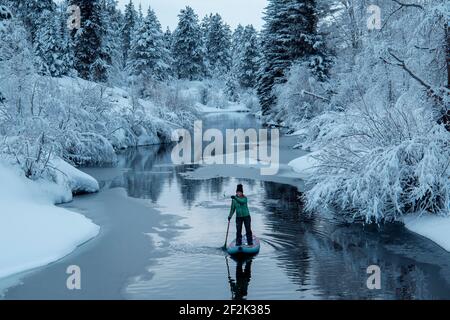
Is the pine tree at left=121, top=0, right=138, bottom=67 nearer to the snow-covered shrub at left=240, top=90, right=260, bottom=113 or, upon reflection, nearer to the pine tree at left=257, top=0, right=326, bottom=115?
the snow-covered shrub at left=240, top=90, right=260, bottom=113

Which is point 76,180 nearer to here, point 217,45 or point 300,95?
point 300,95

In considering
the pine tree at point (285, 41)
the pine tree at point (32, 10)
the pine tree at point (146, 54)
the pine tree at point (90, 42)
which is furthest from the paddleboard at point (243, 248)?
the pine tree at point (146, 54)

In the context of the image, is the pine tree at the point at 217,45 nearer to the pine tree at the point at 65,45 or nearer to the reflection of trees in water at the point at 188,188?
the pine tree at the point at 65,45

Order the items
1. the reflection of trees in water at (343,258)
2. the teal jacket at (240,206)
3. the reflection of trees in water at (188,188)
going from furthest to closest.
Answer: the reflection of trees in water at (188,188), the teal jacket at (240,206), the reflection of trees in water at (343,258)

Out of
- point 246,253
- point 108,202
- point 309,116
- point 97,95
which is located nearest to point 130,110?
point 97,95

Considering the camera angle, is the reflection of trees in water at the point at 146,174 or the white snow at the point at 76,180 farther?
the reflection of trees in water at the point at 146,174

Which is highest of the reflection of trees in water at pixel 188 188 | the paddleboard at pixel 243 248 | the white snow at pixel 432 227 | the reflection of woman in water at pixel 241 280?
the reflection of trees in water at pixel 188 188

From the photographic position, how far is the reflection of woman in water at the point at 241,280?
9281 millimetres

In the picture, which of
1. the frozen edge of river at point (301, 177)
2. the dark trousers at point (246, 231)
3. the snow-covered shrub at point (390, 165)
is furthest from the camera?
the snow-covered shrub at point (390, 165)

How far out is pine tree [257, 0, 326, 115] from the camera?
143 feet

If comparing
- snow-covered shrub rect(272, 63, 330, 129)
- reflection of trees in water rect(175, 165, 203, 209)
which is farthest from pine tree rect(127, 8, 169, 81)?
reflection of trees in water rect(175, 165, 203, 209)

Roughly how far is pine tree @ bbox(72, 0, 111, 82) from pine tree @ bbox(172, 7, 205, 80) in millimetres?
35557

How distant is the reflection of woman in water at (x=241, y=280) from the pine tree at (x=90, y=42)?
129ft
